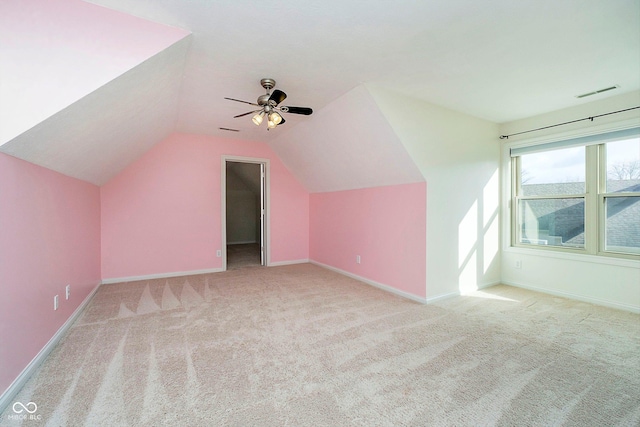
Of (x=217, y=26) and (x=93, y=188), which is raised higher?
(x=217, y=26)

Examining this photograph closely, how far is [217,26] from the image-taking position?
1.88 metres

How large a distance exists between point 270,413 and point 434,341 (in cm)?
154

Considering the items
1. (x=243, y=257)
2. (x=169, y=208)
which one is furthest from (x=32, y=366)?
(x=243, y=257)

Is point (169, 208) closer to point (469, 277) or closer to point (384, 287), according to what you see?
point (384, 287)

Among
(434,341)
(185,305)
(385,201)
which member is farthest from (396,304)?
(185,305)

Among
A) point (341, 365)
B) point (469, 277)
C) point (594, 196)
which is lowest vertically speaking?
point (341, 365)

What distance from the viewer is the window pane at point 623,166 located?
301 centimetres

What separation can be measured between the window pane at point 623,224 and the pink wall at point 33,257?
5.68 metres

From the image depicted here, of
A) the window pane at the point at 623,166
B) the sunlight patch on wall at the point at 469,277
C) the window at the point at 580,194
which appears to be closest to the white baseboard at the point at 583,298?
the window at the point at 580,194

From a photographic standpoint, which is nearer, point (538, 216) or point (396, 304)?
point (396, 304)

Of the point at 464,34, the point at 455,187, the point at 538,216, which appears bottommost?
the point at 538,216

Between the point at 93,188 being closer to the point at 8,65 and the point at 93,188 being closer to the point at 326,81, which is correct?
the point at 8,65

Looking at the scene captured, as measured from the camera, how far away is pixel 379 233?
155 inches

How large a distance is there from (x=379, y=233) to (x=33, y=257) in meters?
3.61
